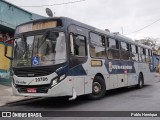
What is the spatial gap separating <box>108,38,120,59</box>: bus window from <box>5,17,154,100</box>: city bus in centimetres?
69

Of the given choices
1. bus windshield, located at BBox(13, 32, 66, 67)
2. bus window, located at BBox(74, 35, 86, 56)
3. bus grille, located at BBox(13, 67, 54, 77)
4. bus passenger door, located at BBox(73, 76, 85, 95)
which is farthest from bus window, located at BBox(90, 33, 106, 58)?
bus grille, located at BBox(13, 67, 54, 77)

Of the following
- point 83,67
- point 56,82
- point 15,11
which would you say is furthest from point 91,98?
point 15,11

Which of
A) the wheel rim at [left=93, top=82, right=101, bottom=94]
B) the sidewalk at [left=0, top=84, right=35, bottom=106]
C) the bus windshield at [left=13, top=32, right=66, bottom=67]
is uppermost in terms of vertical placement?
the bus windshield at [left=13, top=32, right=66, bottom=67]

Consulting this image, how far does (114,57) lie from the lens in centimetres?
1331

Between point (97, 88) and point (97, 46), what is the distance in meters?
1.81

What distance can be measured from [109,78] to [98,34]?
2.10m

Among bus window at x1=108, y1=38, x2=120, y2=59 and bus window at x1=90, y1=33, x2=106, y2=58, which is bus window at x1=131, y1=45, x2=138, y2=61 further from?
bus window at x1=90, y1=33, x2=106, y2=58

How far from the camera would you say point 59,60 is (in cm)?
923

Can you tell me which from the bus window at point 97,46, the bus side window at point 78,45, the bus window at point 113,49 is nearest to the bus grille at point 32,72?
the bus side window at point 78,45

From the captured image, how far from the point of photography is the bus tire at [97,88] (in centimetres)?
1116

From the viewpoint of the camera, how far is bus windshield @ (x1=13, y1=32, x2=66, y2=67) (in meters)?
9.27

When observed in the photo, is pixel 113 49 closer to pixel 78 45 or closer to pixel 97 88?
pixel 97 88

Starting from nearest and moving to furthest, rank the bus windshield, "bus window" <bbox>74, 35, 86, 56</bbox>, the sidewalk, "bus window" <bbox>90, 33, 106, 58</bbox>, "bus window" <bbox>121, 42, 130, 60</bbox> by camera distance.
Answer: the bus windshield → "bus window" <bbox>74, 35, 86, 56</bbox> → the sidewalk → "bus window" <bbox>90, 33, 106, 58</bbox> → "bus window" <bbox>121, 42, 130, 60</bbox>

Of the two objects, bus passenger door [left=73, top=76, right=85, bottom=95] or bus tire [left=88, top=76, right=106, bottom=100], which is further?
bus tire [left=88, top=76, right=106, bottom=100]
